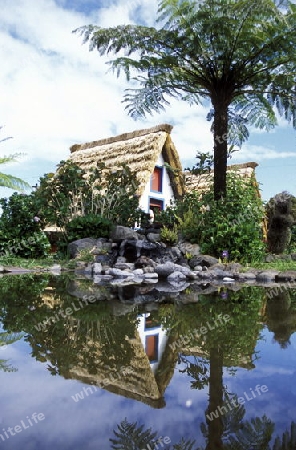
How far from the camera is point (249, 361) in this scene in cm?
237

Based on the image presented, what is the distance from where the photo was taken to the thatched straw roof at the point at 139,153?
622 inches

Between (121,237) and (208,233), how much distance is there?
2.31 m

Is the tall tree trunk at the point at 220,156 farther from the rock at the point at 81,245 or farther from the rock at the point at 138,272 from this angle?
the rock at the point at 81,245

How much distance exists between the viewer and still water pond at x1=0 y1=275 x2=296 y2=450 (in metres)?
1.45

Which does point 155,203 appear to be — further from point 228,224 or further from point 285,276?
point 285,276

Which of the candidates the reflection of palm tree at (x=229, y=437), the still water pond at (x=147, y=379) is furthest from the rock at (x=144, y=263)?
the reflection of palm tree at (x=229, y=437)

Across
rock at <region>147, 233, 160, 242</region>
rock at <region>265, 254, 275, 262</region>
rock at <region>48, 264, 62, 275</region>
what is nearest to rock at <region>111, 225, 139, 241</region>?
rock at <region>147, 233, 160, 242</region>

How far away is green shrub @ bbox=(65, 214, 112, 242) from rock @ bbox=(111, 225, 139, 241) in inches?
20.4

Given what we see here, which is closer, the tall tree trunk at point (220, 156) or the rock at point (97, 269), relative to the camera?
the rock at point (97, 269)

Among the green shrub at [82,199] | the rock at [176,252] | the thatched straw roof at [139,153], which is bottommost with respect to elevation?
the rock at [176,252]

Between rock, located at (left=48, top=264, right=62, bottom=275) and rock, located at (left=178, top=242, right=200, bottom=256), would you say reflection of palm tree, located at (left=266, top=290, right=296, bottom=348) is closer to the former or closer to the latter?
rock, located at (left=178, top=242, right=200, bottom=256)

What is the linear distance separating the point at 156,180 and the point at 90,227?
262 inches

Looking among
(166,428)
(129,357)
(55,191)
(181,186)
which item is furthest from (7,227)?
(166,428)

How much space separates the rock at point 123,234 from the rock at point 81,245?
0.58 meters
